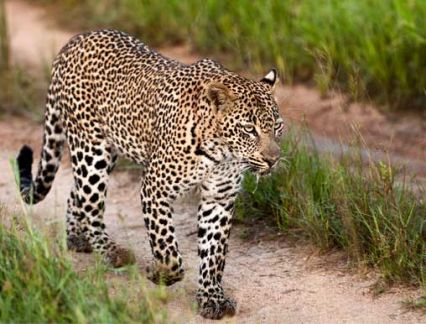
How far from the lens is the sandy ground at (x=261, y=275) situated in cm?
729

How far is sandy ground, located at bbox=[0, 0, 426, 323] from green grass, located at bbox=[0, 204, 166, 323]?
0.37m

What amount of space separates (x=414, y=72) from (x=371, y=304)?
3603mm

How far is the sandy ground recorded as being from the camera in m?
7.29

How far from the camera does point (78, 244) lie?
8.30 metres

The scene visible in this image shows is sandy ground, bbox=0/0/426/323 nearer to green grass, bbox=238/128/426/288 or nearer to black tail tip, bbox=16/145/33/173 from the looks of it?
green grass, bbox=238/128/426/288

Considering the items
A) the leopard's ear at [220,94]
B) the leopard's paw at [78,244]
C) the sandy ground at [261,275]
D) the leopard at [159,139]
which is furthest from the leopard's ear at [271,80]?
the leopard's paw at [78,244]

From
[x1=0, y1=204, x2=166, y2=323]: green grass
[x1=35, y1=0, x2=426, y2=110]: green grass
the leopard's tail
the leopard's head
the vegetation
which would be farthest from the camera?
the vegetation

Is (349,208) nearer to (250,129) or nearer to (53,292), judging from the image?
(250,129)

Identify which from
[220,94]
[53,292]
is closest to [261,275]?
[220,94]

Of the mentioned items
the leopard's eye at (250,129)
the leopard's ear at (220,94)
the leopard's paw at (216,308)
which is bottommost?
the leopard's paw at (216,308)

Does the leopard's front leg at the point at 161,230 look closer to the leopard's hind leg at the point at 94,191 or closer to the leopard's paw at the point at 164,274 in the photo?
the leopard's paw at the point at 164,274

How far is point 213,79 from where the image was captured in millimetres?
7203

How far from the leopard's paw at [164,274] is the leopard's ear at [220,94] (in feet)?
3.45

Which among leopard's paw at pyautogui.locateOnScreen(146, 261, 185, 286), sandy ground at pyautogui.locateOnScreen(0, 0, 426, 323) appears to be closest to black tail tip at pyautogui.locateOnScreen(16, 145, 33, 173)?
sandy ground at pyautogui.locateOnScreen(0, 0, 426, 323)
